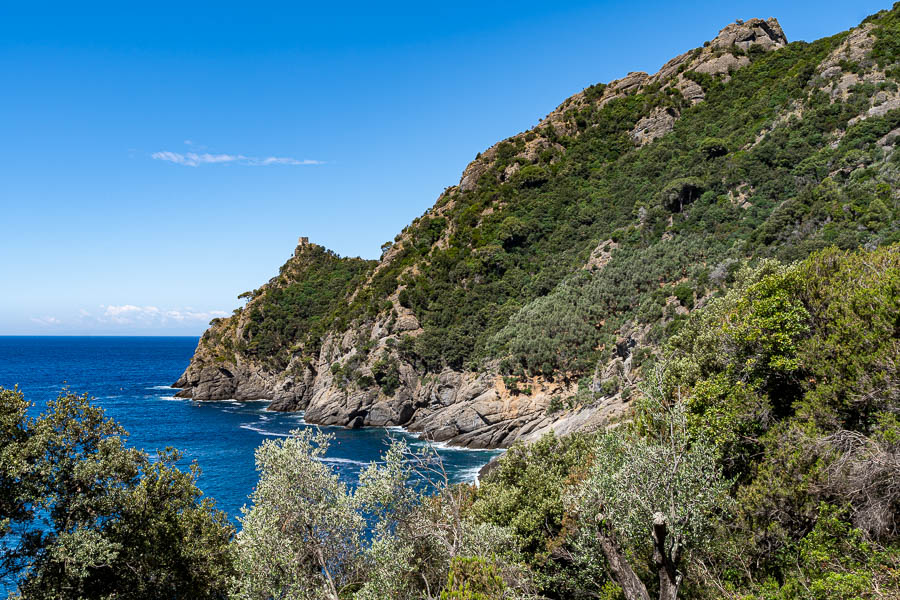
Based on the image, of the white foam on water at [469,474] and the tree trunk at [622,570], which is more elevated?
the tree trunk at [622,570]

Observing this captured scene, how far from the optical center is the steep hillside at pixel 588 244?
50562 mm

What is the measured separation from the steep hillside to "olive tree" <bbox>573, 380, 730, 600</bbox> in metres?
29.0

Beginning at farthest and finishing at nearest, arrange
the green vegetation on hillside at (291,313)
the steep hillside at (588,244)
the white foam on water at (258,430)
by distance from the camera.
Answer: the green vegetation on hillside at (291,313) < the white foam on water at (258,430) < the steep hillside at (588,244)

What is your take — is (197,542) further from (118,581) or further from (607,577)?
(607,577)

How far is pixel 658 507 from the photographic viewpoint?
44.5 ft

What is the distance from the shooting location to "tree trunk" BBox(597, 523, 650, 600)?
45.7 feet

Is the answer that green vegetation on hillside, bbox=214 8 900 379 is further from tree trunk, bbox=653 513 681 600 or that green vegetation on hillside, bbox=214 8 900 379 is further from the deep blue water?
tree trunk, bbox=653 513 681 600

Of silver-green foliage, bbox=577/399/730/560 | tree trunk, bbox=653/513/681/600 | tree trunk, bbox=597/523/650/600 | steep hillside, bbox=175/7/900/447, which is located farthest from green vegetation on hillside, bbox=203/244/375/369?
tree trunk, bbox=653/513/681/600

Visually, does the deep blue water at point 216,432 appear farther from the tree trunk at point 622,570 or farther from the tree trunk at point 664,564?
the tree trunk at point 664,564

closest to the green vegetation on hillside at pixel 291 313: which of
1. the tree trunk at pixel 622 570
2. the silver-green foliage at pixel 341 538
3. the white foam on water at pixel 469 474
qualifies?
the white foam on water at pixel 469 474

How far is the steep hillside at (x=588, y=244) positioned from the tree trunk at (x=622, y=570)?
94.6 ft

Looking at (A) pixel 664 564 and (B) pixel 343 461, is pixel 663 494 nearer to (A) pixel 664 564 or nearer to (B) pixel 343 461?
(A) pixel 664 564

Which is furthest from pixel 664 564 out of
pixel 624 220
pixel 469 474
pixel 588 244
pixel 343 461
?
pixel 588 244

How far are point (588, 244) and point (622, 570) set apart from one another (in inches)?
2778
